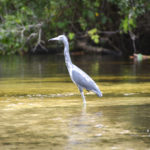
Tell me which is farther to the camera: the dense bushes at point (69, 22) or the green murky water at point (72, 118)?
the dense bushes at point (69, 22)

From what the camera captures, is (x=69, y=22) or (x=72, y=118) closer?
(x=72, y=118)

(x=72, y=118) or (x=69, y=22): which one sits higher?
(x=69, y=22)

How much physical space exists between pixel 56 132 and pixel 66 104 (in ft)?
7.82

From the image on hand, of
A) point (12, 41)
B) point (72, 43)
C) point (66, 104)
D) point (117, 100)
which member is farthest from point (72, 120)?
point (72, 43)

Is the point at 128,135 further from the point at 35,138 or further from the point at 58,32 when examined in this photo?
the point at 58,32

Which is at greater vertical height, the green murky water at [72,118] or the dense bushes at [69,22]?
the dense bushes at [69,22]

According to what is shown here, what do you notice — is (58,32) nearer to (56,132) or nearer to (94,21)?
(94,21)

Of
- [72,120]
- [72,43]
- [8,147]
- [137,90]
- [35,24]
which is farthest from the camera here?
[72,43]

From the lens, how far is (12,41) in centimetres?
2500

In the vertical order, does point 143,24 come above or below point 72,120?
above

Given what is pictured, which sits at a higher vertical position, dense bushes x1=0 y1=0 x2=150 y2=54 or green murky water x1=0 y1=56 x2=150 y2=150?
dense bushes x1=0 y1=0 x2=150 y2=54

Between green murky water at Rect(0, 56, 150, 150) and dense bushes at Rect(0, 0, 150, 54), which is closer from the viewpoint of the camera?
green murky water at Rect(0, 56, 150, 150)

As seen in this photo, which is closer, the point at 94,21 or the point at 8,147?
the point at 8,147

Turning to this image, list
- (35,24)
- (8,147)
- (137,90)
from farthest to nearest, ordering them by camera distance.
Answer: (35,24), (137,90), (8,147)
